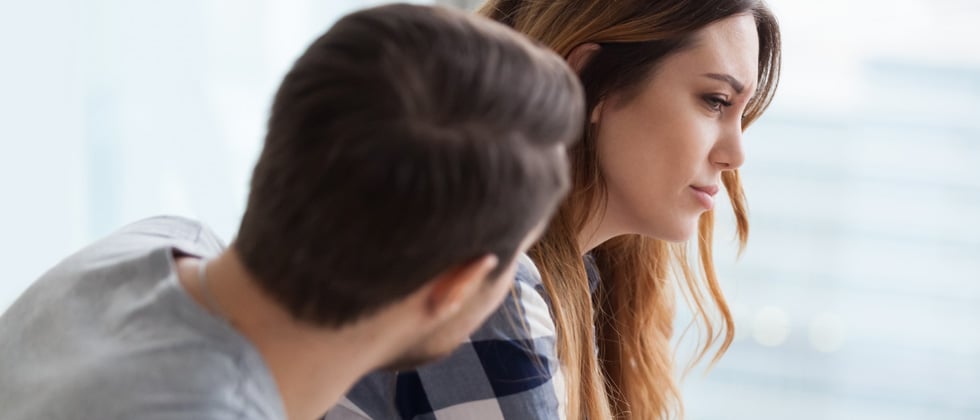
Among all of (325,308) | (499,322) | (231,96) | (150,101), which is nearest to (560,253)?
(499,322)

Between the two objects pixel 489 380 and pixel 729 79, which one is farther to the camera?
pixel 729 79

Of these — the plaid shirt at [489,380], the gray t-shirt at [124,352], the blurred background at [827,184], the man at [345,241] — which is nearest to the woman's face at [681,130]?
the plaid shirt at [489,380]

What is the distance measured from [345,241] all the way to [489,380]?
0.36m

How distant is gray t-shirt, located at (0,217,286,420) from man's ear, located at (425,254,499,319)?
117mm

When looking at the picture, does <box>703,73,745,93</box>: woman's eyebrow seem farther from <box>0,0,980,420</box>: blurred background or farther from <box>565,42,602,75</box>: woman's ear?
<box>0,0,980,420</box>: blurred background

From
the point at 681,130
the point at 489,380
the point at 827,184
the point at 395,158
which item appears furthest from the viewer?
the point at 827,184

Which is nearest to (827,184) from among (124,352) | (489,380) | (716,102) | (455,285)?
(716,102)

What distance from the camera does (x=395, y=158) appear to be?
68cm

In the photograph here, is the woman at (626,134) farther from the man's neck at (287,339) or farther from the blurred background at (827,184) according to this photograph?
the blurred background at (827,184)

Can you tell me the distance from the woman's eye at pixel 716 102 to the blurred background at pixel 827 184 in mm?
834

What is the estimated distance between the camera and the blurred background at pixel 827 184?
1778mm

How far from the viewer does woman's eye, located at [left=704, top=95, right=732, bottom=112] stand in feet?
3.89

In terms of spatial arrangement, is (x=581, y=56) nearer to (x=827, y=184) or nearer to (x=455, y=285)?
(x=455, y=285)

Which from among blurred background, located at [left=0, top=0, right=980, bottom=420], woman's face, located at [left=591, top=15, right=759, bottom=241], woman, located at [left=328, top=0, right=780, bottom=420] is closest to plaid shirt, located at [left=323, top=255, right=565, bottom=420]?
woman, located at [left=328, top=0, right=780, bottom=420]
